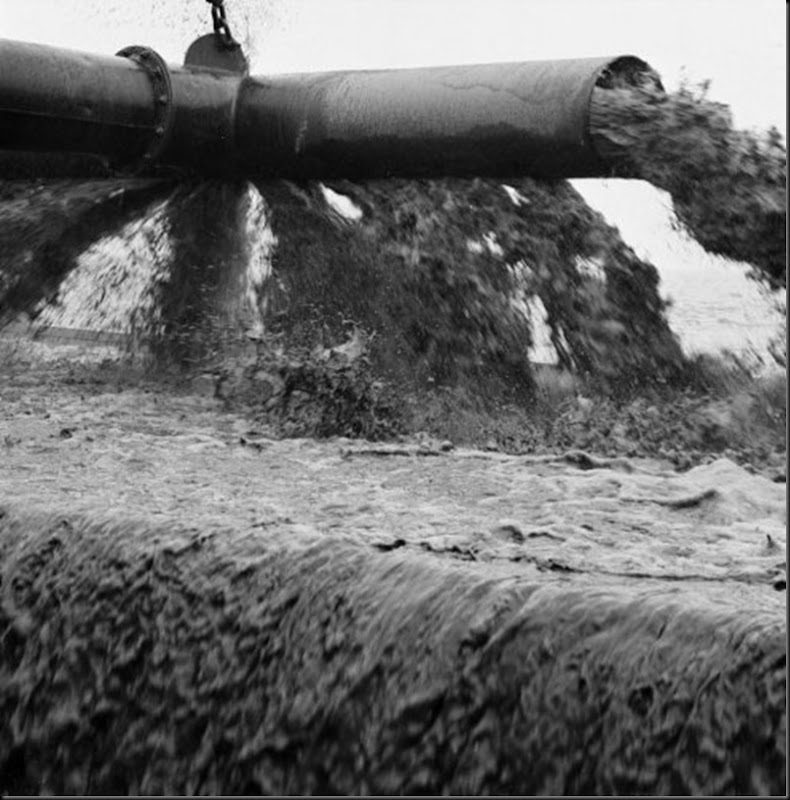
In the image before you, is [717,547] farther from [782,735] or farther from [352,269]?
[352,269]

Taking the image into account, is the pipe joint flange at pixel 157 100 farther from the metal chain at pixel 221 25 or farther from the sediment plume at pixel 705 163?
the sediment plume at pixel 705 163

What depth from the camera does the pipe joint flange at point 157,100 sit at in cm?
682

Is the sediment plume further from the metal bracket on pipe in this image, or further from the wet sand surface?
the metal bracket on pipe

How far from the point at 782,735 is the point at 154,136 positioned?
193 inches

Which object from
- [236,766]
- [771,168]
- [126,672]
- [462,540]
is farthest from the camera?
[771,168]

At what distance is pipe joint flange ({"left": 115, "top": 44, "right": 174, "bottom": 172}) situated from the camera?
6.82 metres

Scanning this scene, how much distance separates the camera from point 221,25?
708cm

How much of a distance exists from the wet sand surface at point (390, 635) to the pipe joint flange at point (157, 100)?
8.56 feet

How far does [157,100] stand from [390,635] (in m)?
4.30

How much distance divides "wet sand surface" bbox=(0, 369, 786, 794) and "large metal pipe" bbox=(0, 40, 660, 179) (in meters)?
1.91

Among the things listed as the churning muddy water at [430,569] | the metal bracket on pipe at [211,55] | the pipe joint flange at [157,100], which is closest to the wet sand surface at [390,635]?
the churning muddy water at [430,569]

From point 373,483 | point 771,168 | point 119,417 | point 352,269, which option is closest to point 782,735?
point 373,483

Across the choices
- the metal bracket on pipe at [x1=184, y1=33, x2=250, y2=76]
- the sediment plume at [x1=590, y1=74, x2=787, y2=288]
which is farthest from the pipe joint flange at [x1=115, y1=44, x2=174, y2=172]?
the sediment plume at [x1=590, y1=74, x2=787, y2=288]

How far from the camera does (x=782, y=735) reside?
8.10ft
